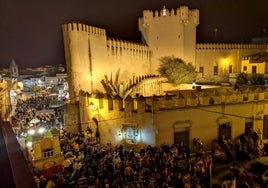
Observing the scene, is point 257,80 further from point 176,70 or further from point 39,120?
point 39,120

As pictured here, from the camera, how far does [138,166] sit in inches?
392

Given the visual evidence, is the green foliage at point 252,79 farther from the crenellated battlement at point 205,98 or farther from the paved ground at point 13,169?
the paved ground at point 13,169

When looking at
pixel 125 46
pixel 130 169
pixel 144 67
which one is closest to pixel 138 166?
pixel 130 169

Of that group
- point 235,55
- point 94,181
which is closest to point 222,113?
point 94,181

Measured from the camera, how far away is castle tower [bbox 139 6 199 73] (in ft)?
108

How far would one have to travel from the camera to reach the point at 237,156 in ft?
38.7

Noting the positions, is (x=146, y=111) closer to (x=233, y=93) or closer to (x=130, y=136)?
(x=130, y=136)

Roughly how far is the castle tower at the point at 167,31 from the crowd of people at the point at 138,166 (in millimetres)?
21346

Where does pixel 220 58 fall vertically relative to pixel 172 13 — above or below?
below

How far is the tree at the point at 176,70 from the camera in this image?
30984 mm

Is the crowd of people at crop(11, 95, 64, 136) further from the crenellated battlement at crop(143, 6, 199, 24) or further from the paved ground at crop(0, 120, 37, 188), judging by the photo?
the crenellated battlement at crop(143, 6, 199, 24)

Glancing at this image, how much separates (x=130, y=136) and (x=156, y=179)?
16.8 feet

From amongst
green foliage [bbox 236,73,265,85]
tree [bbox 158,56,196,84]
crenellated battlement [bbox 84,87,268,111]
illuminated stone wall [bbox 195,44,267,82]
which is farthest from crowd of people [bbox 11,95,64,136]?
illuminated stone wall [bbox 195,44,267,82]

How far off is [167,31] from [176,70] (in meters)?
5.54
